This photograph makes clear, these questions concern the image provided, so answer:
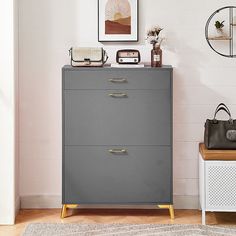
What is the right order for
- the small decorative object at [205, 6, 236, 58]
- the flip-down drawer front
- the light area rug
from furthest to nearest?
1. the small decorative object at [205, 6, 236, 58]
2. the flip-down drawer front
3. the light area rug

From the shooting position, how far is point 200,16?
4.82 metres

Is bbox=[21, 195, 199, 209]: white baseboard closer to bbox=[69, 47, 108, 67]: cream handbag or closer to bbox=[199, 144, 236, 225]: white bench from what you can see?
bbox=[199, 144, 236, 225]: white bench

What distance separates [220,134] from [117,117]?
2.59 feet

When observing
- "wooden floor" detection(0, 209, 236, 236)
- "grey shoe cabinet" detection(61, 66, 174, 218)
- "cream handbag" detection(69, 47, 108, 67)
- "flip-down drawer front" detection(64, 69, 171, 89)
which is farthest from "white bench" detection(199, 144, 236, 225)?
"cream handbag" detection(69, 47, 108, 67)

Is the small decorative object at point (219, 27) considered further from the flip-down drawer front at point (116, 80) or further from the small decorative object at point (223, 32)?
the flip-down drawer front at point (116, 80)

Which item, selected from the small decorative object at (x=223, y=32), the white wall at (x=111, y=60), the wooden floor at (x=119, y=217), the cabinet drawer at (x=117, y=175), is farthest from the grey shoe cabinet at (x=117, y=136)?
the small decorative object at (x=223, y=32)

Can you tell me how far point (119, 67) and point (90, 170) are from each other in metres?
0.82

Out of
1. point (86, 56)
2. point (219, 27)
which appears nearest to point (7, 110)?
point (86, 56)

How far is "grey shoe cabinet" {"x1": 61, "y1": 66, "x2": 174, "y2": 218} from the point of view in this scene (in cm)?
456

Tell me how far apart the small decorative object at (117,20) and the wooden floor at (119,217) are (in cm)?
139

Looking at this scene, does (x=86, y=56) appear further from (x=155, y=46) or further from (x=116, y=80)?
(x=155, y=46)

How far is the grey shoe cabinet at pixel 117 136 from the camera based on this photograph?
4.56m

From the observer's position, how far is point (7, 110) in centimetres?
451

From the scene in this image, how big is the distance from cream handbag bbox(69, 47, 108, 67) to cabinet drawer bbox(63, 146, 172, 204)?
650 mm
